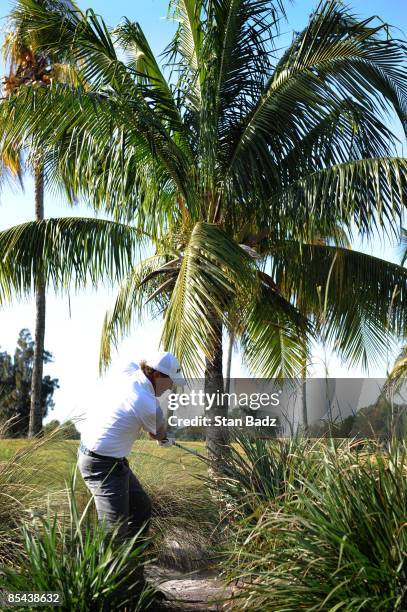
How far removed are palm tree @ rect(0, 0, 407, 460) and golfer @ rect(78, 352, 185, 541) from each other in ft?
12.4

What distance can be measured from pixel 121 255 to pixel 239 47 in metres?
3.52

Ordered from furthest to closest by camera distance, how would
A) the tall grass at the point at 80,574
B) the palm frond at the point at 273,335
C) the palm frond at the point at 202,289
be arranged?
the palm frond at the point at 273,335 < the palm frond at the point at 202,289 < the tall grass at the point at 80,574

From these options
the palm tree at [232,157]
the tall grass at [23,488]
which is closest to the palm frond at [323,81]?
the palm tree at [232,157]

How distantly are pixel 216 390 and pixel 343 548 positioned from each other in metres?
6.31

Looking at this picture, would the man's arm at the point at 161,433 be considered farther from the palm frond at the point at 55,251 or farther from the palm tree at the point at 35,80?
the palm tree at the point at 35,80

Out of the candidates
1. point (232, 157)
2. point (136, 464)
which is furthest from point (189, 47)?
point (136, 464)

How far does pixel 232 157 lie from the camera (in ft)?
35.7

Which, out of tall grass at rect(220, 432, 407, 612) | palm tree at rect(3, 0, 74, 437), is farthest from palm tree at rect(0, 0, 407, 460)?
palm tree at rect(3, 0, 74, 437)

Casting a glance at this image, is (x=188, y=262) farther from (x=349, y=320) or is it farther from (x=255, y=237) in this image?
(x=349, y=320)

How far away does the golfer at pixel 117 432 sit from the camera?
5859 mm

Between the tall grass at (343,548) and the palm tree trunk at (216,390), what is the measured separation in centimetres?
512

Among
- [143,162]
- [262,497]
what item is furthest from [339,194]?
[262,497]

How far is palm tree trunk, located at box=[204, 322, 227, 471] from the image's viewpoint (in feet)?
32.7

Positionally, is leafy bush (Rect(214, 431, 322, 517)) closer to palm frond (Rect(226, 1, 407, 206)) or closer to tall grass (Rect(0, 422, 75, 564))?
tall grass (Rect(0, 422, 75, 564))
